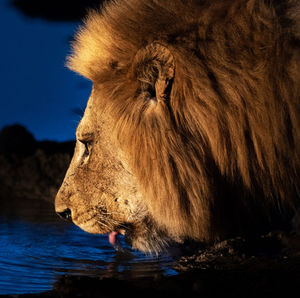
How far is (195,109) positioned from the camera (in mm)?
1933

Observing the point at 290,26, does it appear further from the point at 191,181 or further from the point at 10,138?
the point at 10,138

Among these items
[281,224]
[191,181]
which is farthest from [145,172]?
[281,224]

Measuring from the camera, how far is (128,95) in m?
2.13

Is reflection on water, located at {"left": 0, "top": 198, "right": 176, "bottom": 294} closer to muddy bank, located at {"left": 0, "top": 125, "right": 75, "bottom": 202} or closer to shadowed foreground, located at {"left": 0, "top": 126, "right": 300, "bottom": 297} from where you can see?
shadowed foreground, located at {"left": 0, "top": 126, "right": 300, "bottom": 297}

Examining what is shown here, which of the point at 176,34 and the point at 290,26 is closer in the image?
the point at 290,26

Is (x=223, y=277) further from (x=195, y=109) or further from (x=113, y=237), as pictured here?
(x=113, y=237)

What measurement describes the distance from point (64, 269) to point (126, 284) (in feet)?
3.06

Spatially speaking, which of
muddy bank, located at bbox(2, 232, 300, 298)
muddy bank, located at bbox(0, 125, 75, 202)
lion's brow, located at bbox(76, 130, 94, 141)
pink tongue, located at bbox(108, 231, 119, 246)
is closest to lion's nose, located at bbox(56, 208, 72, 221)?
pink tongue, located at bbox(108, 231, 119, 246)

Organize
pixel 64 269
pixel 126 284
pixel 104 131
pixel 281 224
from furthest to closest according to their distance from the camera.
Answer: pixel 281 224, pixel 64 269, pixel 104 131, pixel 126 284

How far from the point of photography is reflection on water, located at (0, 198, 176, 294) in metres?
2.26

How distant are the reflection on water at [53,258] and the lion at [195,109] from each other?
0.31 metres

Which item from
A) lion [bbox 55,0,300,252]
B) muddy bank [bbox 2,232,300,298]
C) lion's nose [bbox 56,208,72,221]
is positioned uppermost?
lion [bbox 55,0,300,252]

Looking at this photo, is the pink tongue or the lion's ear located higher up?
the lion's ear

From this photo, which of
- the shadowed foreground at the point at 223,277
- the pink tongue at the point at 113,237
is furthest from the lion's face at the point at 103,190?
the shadowed foreground at the point at 223,277
